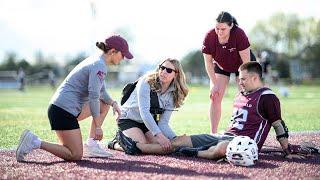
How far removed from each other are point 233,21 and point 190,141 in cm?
Answer: 222

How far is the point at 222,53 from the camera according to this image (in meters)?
8.29

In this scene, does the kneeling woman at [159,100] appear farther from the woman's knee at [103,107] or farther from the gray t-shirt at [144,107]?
the woman's knee at [103,107]

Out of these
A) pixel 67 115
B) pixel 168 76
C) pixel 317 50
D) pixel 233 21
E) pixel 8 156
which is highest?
pixel 233 21

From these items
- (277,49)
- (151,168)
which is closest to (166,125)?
(151,168)

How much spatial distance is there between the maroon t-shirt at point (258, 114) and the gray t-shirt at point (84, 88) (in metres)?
1.84

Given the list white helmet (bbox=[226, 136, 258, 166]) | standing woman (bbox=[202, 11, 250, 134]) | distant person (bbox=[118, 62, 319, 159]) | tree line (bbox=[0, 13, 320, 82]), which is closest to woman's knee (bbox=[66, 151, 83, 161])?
distant person (bbox=[118, 62, 319, 159])

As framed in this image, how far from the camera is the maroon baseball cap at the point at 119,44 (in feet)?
21.1

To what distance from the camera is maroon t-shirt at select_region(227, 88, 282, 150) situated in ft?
21.1

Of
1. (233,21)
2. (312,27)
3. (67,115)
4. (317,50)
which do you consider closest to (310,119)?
(233,21)

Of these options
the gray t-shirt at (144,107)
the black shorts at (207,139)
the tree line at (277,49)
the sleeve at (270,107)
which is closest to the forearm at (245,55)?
the gray t-shirt at (144,107)

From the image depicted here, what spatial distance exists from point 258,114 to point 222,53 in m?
2.02

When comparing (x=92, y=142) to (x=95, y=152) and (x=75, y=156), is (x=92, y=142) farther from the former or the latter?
(x=75, y=156)

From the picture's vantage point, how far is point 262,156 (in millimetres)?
6629

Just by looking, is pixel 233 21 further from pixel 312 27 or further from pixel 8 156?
pixel 312 27
